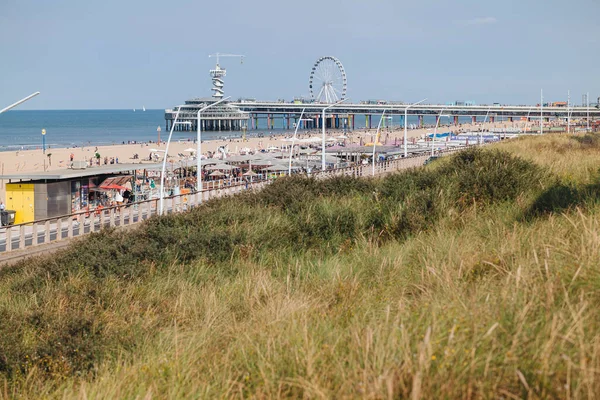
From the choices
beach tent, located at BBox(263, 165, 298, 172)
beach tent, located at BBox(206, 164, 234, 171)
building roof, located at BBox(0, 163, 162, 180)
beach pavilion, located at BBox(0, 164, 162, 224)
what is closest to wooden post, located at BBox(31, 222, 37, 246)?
beach pavilion, located at BBox(0, 164, 162, 224)

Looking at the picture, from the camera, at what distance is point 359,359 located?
355 centimetres

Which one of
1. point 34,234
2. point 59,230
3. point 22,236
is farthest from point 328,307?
point 59,230

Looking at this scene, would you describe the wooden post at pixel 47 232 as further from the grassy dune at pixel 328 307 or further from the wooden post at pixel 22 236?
the grassy dune at pixel 328 307

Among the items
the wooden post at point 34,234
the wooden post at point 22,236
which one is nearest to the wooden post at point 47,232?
the wooden post at point 34,234

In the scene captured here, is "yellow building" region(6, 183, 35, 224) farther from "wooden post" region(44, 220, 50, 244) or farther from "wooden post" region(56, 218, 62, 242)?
"wooden post" region(44, 220, 50, 244)

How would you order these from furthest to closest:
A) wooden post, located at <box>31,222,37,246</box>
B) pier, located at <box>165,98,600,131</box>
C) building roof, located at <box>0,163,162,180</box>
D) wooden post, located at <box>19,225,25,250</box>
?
pier, located at <box>165,98,600,131</box> < building roof, located at <box>0,163,162,180</box> < wooden post, located at <box>31,222,37,246</box> < wooden post, located at <box>19,225,25,250</box>

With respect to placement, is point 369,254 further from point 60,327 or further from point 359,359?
point 359,359

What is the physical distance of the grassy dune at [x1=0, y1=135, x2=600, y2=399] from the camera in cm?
334

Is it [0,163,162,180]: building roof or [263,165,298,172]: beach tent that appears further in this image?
[263,165,298,172]: beach tent

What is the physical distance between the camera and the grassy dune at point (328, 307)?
11.0 feet

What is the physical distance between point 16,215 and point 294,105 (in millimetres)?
117721

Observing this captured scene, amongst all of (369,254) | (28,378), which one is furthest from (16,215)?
(28,378)

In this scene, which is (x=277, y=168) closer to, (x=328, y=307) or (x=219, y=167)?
(x=219, y=167)

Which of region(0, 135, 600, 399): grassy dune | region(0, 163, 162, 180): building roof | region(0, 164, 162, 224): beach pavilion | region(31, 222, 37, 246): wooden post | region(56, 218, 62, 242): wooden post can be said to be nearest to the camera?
region(0, 135, 600, 399): grassy dune
